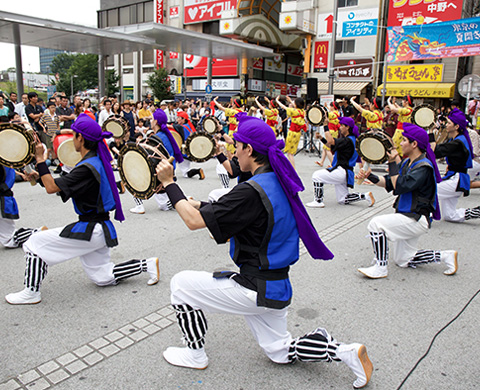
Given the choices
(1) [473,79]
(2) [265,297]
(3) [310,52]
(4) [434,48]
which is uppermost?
(3) [310,52]

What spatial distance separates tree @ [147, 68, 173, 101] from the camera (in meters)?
44.9

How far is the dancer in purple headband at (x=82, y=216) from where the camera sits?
3645 mm

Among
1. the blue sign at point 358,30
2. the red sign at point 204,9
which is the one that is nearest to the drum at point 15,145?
the blue sign at point 358,30

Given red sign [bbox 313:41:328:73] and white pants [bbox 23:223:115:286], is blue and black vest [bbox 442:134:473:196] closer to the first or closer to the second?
white pants [bbox 23:223:115:286]

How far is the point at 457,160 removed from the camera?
6812 mm

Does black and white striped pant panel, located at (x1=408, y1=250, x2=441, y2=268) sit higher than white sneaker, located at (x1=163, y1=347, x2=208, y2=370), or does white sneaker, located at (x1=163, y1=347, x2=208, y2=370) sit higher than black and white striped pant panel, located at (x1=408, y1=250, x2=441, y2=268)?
black and white striped pant panel, located at (x1=408, y1=250, x2=441, y2=268)

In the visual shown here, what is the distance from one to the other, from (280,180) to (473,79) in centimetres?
1343

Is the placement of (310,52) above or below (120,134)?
above

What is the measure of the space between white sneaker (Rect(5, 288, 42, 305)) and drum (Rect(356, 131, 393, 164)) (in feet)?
14.4

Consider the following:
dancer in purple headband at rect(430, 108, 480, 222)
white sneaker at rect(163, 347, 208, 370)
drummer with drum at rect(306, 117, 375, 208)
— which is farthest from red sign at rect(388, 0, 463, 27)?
white sneaker at rect(163, 347, 208, 370)

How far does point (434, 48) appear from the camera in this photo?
16.0 meters

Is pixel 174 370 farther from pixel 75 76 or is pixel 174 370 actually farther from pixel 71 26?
pixel 75 76

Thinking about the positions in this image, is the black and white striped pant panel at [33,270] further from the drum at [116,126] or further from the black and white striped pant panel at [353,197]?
the drum at [116,126]

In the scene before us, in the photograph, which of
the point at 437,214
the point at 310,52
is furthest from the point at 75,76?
the point at 437,214
